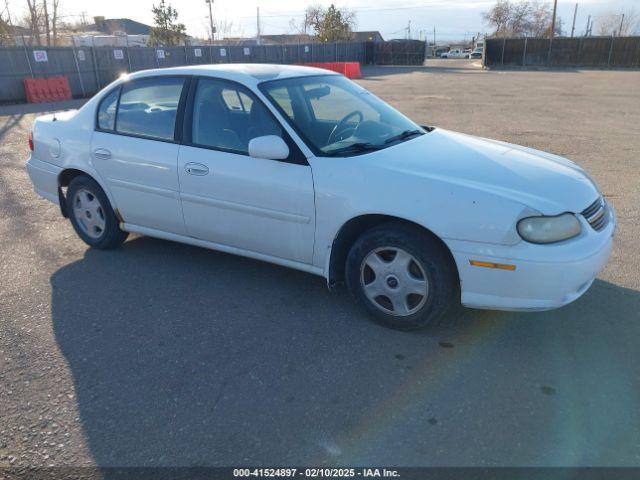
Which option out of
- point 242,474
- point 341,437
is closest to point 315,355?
point 341,437

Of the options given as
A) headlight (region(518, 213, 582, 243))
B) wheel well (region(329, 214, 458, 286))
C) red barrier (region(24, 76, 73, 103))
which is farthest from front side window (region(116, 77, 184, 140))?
red barrier (region(24, 76, 73, 103))

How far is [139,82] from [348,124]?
1.87m

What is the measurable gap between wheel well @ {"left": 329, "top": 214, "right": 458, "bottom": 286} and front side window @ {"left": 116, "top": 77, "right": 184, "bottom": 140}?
166 cm

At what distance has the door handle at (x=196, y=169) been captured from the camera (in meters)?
3.89

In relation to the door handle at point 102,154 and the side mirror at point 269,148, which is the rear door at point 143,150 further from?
the side mirror at point 269,148

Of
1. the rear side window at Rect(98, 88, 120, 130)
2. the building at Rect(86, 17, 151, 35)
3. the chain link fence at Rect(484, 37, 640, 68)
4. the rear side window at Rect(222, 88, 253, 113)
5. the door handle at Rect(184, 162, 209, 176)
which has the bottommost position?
the chain link fence at Rect(484, 37, 640, 68)

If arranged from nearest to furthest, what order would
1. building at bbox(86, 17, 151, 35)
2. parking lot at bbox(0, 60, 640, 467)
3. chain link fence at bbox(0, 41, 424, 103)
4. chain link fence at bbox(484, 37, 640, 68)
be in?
parking lot at bbox(0, 60, 640, 467)
chain link fence at bbox(0, 41, 424, 103)
chain link fence at bbox(484, 37, 640, 68)
building at bbox(86, 17, 151, 35)

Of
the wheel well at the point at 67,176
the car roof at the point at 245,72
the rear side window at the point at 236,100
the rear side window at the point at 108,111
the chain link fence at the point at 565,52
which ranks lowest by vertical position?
the chain link fence at the point at 565,52

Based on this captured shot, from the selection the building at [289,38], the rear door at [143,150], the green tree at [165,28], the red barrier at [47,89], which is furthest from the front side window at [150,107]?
the building at [289,38]

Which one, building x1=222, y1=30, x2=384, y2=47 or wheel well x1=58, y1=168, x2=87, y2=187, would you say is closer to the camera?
wheel well x1=58, y1=168, x2=87, y2=187

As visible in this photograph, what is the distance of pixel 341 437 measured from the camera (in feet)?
8.44

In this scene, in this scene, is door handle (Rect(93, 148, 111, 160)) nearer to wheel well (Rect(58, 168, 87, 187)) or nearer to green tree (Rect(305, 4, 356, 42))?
wheel well (Rect(58, 168, 87, 187))

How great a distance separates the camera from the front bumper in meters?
2.94

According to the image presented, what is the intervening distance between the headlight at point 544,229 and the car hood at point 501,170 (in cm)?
5
